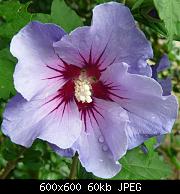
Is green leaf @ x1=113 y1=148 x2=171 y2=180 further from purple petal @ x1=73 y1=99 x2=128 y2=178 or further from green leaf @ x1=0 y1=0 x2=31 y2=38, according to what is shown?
green leaf @ x1=0 y1=0 x2=31 y2=38

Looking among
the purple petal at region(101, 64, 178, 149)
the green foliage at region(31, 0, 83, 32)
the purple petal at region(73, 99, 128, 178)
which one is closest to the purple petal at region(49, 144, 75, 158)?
the purple petal at region(73, 99, 128, 178)

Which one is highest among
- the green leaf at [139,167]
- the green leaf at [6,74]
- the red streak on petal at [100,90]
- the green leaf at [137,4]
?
the green leaf at [137,4]

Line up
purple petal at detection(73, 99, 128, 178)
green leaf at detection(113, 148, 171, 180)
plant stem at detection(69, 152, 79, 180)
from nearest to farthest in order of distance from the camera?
1. purple petal at detection(73, 99, 128, 178)
2. plant stem at detection(69, 152, 79, 180)
3. green leaf at detection(113, 148, 171, 180)

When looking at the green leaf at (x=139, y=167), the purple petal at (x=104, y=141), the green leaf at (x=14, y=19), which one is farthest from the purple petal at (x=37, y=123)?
the green leaf at (x=139, y=167)

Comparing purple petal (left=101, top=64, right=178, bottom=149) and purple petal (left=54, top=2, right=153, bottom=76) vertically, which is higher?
purple petal (left=54, top=2, right=153, bottom=76)

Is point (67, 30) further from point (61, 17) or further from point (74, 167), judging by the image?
point (74, 167)

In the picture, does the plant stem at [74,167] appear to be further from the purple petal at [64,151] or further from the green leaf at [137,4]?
the green leaf at [137,4]
